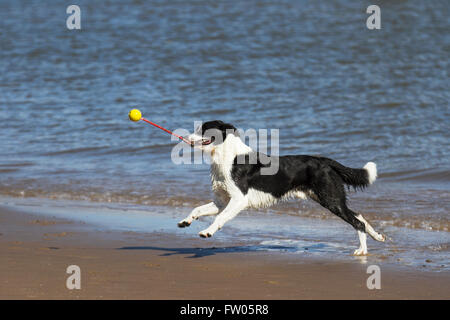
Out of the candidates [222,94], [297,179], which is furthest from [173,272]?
[222,94]

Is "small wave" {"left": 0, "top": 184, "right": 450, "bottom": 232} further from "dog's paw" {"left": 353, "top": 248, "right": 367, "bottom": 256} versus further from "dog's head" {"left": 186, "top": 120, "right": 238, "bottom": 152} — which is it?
"dog's head" {"left": 186, "top": 120, "right": 238, "bottom": 152}

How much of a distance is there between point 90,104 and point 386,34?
32.5ft

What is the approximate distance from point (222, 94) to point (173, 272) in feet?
39.0

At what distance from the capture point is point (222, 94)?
17.3 m

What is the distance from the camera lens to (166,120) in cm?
1503

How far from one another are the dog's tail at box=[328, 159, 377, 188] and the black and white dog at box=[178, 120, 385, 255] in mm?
10

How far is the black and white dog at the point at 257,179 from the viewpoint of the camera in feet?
22.0

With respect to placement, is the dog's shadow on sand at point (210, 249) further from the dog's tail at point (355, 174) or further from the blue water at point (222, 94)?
the blue water at point (222, 94)

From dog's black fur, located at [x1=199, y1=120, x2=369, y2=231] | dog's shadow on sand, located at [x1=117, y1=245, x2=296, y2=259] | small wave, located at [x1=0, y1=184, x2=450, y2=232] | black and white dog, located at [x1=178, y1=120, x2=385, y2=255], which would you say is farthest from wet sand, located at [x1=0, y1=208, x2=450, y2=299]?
small wave, located at [x1=0, y1=184, x2=450, y2=232]

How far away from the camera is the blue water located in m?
10.2

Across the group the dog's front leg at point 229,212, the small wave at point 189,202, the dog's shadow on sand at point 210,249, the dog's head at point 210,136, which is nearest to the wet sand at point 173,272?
the dog's shadow on sand at point 210,249

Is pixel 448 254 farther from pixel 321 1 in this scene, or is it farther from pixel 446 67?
pixel 321 1

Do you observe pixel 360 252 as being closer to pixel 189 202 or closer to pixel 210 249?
pixel 210 249

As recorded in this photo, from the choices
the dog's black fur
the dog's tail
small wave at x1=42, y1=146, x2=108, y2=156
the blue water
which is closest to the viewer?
the dog's black fur
